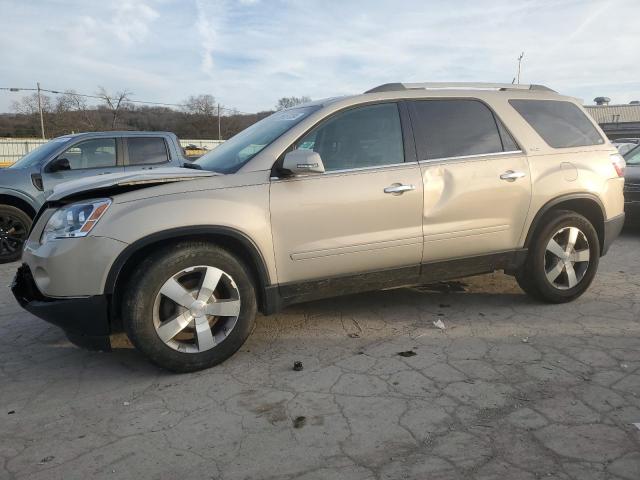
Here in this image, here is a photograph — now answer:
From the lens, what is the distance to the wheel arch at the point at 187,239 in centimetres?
311

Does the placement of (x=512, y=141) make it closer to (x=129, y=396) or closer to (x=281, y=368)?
(x=281, y=368)

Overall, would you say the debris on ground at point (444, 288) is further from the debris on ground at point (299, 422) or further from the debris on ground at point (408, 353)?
the debris on ground at point (299, 422)

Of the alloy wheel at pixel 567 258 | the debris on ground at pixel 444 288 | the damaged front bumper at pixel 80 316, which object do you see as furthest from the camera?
the debris on ground at pixel 444 288

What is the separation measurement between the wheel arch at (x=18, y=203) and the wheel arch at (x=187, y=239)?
467cm

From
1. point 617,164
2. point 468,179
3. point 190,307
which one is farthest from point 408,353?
point 617,164

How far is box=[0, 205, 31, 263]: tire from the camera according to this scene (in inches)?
272

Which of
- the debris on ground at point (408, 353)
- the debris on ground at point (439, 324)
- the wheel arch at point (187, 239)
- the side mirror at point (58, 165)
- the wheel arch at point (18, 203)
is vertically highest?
the side mirror at point (58, 165)

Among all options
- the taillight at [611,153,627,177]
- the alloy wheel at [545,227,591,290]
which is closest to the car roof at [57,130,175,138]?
the alloy wheel at [545,227,591,290]

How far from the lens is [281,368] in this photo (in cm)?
342

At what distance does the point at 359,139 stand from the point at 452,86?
3.49 feet

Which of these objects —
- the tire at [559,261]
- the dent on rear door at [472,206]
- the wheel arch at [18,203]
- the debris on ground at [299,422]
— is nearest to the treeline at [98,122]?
the wheel arch at [18,203]

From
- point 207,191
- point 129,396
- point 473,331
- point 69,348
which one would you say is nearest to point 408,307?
point 473,331

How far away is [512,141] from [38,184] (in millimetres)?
6133

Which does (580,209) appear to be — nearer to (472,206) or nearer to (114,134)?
(472,206)
